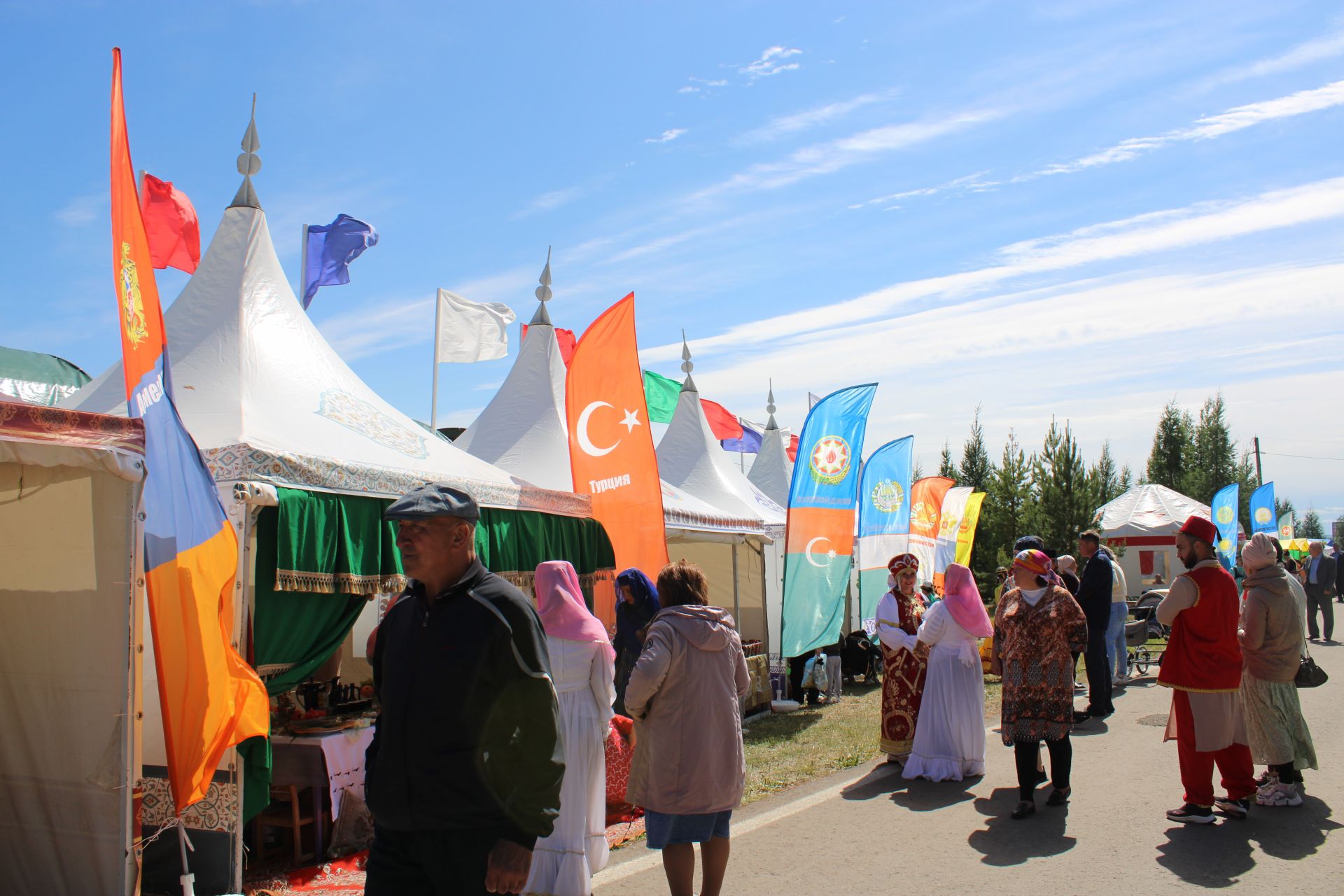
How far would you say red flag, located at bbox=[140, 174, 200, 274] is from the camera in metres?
8.79

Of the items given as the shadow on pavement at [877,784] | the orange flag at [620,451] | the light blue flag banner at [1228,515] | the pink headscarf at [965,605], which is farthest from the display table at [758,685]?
the light blue flag banner at [1228,515]

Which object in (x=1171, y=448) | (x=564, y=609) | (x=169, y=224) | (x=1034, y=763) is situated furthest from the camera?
(x=1171, y=448)

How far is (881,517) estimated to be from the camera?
46.0 ft

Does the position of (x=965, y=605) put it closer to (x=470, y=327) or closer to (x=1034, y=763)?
(x=1034, y=763)

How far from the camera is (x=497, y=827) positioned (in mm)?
2475

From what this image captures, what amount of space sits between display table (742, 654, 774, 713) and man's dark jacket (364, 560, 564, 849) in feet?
26.8

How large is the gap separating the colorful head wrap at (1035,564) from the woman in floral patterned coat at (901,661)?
4.83 feet

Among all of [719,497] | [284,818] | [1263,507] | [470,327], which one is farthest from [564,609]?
[1263,507]

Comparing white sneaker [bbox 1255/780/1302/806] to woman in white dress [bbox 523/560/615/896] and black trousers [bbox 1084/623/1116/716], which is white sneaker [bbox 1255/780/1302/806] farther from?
woman in white dress [bbox 523/560/615/896]

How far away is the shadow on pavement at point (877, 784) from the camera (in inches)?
270

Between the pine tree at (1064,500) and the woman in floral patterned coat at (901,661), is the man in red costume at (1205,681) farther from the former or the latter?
the pine tree at (1064,500)

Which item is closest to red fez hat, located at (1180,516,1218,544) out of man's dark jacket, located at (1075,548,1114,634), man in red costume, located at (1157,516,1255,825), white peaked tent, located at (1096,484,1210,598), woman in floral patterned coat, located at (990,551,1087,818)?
man in red costume, located at (1157,516,1255,825)

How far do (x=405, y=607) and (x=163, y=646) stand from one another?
8.59ft

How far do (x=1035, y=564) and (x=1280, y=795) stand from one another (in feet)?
6.95
